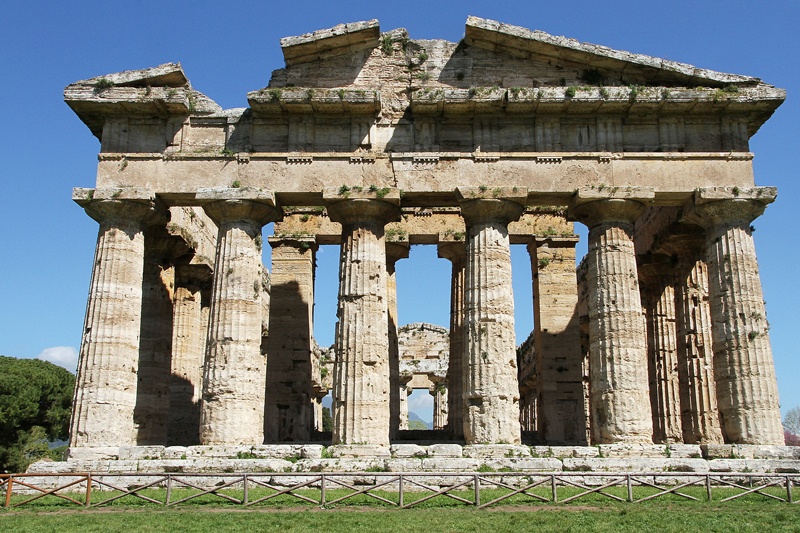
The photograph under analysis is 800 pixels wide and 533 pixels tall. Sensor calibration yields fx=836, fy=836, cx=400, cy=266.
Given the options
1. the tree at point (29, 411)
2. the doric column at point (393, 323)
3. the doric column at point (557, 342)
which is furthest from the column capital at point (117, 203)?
the tree at point (29, 411)

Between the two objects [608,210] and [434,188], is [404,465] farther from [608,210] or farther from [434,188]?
[608,210]

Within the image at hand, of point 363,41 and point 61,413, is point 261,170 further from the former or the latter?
point 61,413

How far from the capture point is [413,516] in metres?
16.5

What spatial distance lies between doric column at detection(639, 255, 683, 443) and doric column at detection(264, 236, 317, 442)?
12384 mm

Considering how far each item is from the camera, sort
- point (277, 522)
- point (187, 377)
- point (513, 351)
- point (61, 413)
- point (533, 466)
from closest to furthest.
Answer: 1. point (277, 522)
2. point (533, 466)
3. point (513, 351)
4. point (187, 377)
5. point (61, 413)

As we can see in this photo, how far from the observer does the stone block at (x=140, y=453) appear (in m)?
22.7

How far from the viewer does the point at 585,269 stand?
34.6 metres

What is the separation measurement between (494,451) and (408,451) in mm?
2336

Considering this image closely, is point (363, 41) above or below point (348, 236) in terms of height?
above

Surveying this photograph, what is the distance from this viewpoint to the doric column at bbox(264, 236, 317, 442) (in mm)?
30297

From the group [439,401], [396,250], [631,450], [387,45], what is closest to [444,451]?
[631,450]

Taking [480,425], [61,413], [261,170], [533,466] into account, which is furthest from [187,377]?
[61,413]

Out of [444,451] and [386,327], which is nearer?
[444,451]

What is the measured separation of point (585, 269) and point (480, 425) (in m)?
13.2
